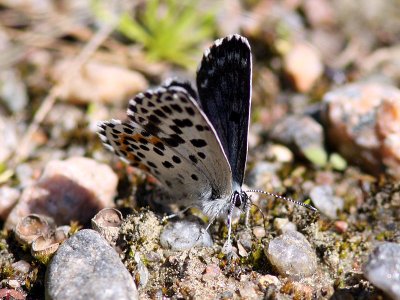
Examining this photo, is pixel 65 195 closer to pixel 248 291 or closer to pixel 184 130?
pixel 184 130

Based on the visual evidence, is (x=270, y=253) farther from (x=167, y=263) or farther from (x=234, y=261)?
(x=167, y=263)

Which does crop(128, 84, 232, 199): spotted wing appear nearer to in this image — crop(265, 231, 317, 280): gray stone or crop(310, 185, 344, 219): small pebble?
crop(265, 231, 317, 280): gray stone

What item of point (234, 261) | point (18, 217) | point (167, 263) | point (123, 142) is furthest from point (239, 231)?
point (18, 217)

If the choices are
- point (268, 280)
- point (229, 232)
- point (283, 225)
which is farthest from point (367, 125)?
point (268, 280)

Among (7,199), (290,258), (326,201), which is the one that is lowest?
(7,199)

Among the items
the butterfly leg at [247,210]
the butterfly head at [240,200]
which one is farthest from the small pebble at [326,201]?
the butterfly head at [240,200]

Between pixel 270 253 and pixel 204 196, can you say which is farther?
pixel 204 196
